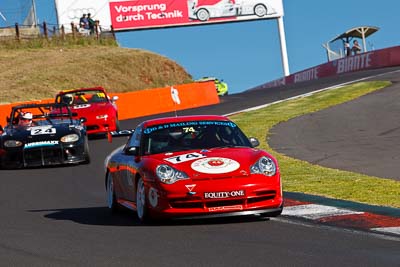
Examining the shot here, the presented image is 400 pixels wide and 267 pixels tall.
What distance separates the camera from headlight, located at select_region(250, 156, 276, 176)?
9.96 metres

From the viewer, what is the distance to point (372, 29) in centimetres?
5741

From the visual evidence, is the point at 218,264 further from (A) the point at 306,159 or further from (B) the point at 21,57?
(B) the point at 21,57

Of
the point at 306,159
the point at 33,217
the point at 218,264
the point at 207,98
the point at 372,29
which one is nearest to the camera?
the point at 218,264

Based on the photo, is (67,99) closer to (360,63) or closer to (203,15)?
(360,63)

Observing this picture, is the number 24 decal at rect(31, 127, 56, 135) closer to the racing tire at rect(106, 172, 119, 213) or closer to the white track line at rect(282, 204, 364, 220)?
the racing tire at rect(106, 172, 119, 213)

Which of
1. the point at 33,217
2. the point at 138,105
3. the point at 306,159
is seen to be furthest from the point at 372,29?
the point at 33,217

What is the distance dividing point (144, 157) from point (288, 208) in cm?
156

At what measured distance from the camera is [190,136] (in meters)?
10.9

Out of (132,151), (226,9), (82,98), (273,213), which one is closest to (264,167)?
(273,213)

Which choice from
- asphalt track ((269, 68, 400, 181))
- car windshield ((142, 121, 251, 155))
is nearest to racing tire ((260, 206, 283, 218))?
car windshield ((142, 121, 251, 155))

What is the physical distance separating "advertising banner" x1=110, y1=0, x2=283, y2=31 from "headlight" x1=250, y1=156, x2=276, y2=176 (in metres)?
55.6

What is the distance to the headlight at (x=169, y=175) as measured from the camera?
9.84 metres

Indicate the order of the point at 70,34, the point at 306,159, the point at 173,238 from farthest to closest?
the point at 70,34 < the point at 306,159 < the point at 173,238

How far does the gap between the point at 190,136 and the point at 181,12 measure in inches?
2181
